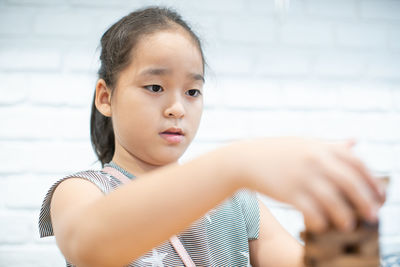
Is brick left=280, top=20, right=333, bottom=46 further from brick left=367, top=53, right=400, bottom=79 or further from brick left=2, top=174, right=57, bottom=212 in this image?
brick left=2, top=174, right=57, bottom=212

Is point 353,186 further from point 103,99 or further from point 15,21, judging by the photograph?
point 15,21

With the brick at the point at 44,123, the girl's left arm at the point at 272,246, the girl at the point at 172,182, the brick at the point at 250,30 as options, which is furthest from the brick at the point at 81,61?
the girl's left arm at the point at 272,246

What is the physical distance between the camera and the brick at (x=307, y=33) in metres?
1.26

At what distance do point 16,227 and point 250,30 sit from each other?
891 millimetres

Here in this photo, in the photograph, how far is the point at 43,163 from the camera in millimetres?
1140

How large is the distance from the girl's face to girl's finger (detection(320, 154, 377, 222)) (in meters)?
0.43

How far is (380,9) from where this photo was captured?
129 centimetres

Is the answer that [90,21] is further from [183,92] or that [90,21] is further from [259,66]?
[183,92]

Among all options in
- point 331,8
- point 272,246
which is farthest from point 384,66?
point 272,246

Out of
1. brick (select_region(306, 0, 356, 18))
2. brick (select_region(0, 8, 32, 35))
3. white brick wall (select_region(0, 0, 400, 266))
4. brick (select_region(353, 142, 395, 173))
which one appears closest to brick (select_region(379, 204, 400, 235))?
white brick wall (select_region(0, 0, 400, 266))

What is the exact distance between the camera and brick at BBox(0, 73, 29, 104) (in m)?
1.15

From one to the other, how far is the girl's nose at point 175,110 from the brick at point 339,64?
0.73m

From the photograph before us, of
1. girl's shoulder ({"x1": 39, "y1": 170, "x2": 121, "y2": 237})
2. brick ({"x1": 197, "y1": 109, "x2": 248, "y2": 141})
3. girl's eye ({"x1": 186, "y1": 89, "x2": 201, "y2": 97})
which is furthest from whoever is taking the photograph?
brick ({"x1": 197, "y1": 109, "x2": 248, "y2": 141})

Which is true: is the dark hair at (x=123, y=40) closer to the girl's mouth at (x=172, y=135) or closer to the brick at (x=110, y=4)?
the girl's mouth at (x=172, y=135)
